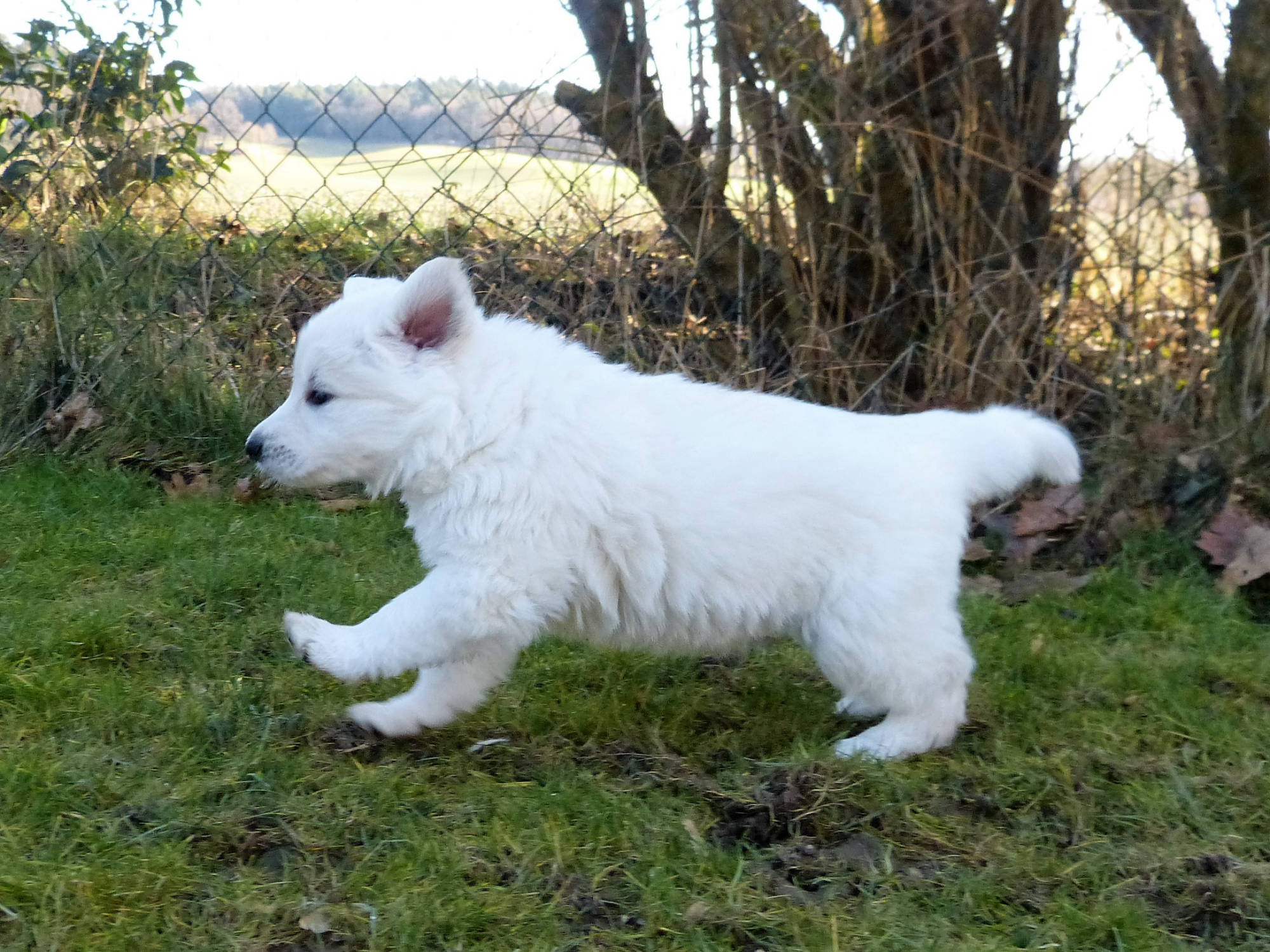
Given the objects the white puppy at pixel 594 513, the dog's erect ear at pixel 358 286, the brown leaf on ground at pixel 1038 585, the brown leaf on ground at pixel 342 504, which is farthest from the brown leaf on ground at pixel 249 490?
the brown leaf on ground at pixel 1038 585

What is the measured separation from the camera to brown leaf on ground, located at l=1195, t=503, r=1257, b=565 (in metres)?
3.90

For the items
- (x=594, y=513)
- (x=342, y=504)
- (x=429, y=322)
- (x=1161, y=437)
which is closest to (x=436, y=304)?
(x=429, y=322)

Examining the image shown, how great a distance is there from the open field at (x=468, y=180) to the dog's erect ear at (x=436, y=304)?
7.58 feet

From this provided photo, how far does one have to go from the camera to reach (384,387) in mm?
2604

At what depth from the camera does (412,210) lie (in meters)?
5.29

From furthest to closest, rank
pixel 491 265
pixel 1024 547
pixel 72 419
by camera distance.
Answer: pixel 491 265 < pixel 72 419 < pixel 1024 547

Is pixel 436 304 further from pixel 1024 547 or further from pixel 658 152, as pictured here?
pixel 658 152

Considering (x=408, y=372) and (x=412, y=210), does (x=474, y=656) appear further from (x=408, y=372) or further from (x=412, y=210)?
(x=412, y=210)

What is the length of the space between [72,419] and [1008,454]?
3.51m

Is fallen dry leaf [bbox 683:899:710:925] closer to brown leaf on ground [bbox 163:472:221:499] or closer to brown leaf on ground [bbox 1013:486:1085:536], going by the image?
brown leaf on ground [bbox 1013:486:1085:536]

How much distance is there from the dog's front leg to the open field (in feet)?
8.55

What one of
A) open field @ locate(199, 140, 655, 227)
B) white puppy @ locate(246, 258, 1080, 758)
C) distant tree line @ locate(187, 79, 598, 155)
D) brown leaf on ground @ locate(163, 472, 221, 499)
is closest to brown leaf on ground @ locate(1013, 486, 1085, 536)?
white puppy @ locate(246, 258, 1080, 758)

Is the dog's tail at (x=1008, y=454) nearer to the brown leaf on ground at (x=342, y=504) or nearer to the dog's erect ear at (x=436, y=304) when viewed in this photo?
the dog's erect ear at (x=436, y=304)

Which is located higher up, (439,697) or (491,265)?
(491,265)
